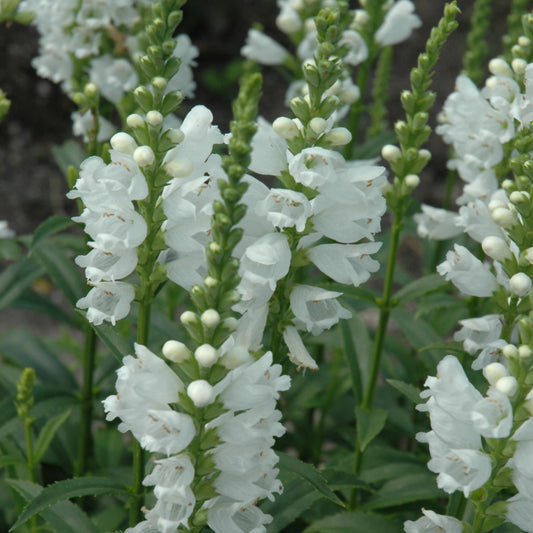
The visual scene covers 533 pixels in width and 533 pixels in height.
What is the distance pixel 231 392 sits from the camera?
251 cm

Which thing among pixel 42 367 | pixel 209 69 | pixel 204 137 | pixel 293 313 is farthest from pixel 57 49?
pixel 209 69

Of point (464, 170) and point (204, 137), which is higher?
point (204, 137)

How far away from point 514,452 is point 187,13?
9.40 metres

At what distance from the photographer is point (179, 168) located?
282 centimetres

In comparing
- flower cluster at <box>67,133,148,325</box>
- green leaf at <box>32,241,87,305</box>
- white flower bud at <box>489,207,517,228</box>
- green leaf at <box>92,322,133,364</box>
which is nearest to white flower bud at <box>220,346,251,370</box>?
flower cluster at <box>67,133,148,325</box>

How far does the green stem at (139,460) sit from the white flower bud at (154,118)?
2.02 feet

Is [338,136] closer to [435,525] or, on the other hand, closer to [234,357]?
[234,357]

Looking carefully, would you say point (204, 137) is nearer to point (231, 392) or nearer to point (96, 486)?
point (231, 392)

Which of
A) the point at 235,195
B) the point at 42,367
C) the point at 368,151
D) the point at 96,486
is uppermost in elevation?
the point at 235,195

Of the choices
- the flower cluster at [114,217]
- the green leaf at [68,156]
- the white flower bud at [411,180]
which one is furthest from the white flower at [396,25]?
the flower cluster at [114,217]

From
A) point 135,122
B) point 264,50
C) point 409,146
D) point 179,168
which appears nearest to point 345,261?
point 179,168

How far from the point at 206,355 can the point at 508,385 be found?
100 centimetres

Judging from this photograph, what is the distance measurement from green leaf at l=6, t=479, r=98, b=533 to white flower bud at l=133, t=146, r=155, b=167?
1553 mm

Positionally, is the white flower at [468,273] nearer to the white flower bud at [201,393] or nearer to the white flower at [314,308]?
the white flower at [314,308]
